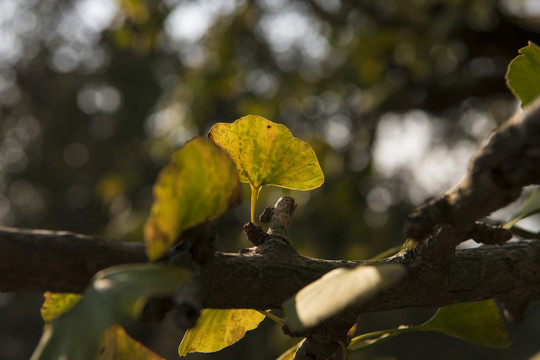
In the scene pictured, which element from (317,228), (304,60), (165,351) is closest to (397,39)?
(317,228)

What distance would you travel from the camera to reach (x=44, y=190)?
5316 mm

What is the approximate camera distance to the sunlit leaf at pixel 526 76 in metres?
0.26

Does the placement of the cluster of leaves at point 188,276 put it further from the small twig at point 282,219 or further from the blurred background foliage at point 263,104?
the blurred background foliage at point 263,104

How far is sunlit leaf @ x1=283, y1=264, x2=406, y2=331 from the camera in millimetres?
173

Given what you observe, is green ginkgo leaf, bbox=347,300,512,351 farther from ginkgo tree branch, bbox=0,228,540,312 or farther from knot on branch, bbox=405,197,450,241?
knot on branch, bbox=405,197,450,241

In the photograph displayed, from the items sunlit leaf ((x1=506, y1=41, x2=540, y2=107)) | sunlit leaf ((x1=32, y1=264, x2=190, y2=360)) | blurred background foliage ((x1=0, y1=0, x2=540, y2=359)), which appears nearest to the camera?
sunlit leaf ((x1=32, y1=264, x2=190, y2=360))

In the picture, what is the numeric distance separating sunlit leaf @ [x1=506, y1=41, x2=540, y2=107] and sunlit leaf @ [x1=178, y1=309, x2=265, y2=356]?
0.19 m

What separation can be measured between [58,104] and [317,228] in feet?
12.5

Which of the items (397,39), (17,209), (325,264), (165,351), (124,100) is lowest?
(165,351)

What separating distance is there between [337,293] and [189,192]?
2.7 inches

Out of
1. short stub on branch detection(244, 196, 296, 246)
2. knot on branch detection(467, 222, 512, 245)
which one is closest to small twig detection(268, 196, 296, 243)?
short stub on branch detection(244, 196, 296, 246)

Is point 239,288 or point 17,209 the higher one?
point 239,288

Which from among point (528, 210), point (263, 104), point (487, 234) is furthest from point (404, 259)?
point (263, 104)

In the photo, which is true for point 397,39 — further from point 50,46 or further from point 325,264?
point 50,46
